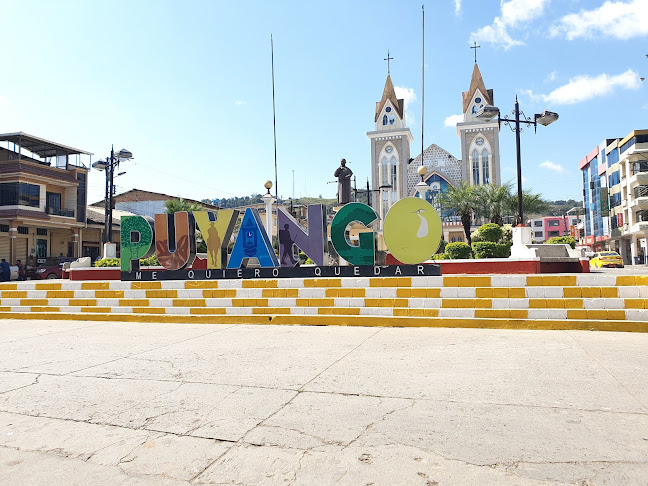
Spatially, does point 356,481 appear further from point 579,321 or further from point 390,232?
point 390,232

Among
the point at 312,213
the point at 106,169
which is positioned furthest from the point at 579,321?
the point at 106,169

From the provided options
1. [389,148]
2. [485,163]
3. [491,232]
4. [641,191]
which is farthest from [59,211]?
[641,191]

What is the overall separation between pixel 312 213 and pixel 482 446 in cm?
900

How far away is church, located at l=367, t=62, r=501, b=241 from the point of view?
204ft

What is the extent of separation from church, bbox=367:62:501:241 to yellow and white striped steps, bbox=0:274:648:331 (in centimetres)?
5154

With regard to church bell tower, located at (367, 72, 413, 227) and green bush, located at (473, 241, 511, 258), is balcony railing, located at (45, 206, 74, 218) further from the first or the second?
church bell tower, located at (367, 72, 413, 227)

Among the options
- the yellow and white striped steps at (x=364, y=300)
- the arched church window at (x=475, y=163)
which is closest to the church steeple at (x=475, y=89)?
the arched church window at (x=475, y=163)

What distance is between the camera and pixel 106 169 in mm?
24578

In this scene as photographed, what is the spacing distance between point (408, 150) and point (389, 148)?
3.25 meters

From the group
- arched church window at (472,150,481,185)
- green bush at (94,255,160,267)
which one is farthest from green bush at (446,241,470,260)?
arched church window at (472,150,481,185)

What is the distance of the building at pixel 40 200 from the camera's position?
35844 mm

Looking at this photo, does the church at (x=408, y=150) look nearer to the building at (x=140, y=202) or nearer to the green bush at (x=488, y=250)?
the building at (x=140, y=202)

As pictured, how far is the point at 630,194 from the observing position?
158 feet

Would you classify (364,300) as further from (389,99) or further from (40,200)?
(389,99)
